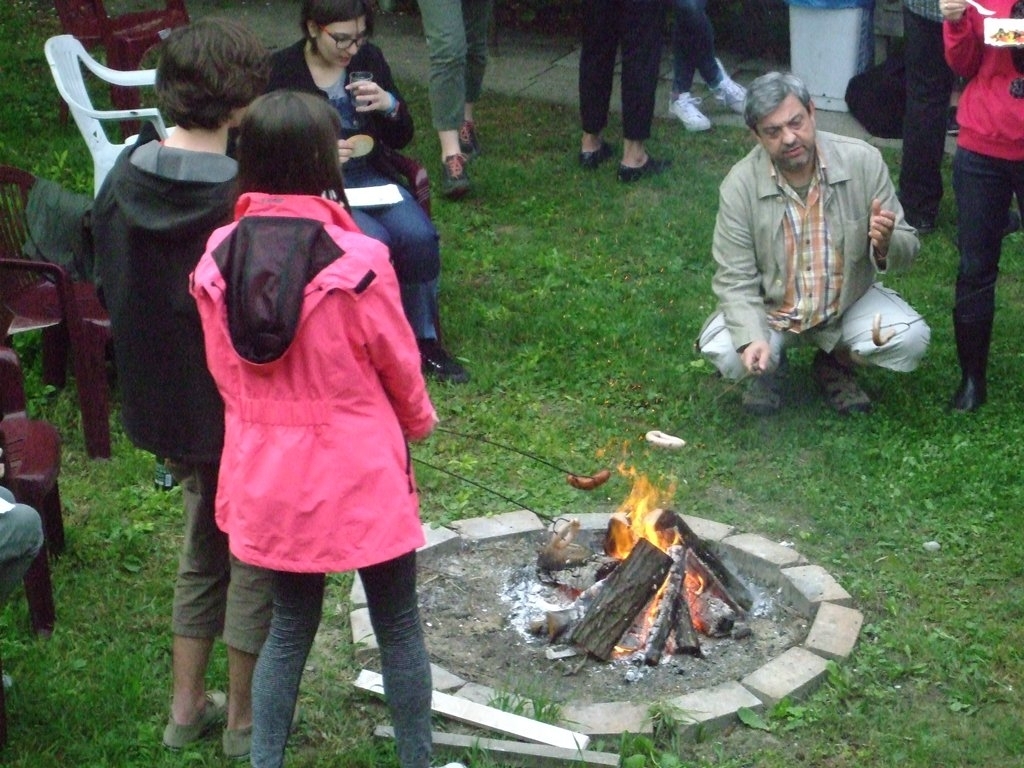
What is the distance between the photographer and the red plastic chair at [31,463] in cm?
436

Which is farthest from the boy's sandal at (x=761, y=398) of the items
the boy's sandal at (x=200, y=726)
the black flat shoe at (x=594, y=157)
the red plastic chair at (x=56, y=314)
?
the black flat shoe at (x=594, y=157)

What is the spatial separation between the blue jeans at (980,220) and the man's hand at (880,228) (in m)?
0.47

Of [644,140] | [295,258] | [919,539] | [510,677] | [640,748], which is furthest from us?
[644,140]

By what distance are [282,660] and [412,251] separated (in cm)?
301

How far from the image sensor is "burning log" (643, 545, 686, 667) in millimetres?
4250

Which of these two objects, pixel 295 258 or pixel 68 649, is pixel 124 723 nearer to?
pixel 68 649

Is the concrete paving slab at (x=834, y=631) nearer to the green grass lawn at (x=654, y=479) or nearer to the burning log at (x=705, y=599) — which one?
the green grass lawn at (x=654, y=479)

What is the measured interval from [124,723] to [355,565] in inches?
48.4

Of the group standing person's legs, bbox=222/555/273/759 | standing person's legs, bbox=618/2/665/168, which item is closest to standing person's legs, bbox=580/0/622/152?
standing person's legs, bbox=618/2/665/168

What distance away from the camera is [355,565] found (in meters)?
3.16

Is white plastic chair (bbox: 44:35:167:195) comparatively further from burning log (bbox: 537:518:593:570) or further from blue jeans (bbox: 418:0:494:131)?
burning log (bbox: 537:518:593:570)

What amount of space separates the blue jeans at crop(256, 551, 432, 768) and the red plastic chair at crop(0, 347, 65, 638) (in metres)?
1.21

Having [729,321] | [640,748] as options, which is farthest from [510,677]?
[729,321]

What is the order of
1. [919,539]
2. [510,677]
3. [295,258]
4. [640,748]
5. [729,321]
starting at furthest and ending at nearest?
[729,321] → [919,539] → [510,677] → [640,748] → [295,258]
